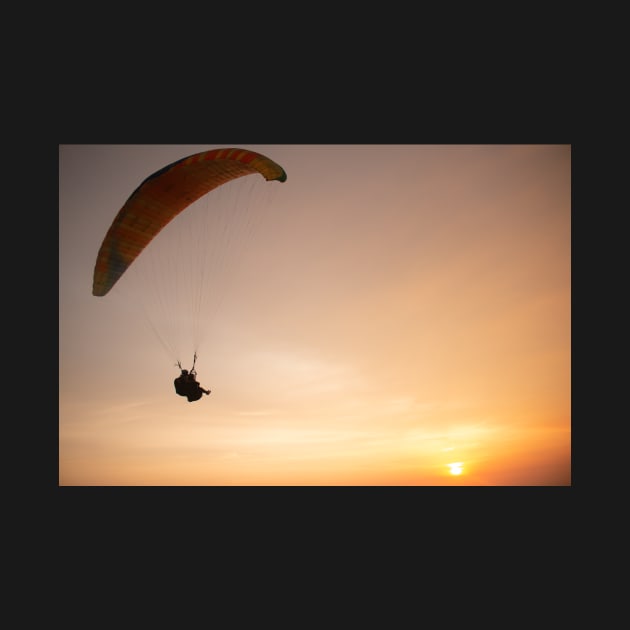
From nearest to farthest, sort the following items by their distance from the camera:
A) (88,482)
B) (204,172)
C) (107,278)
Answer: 1. (204,172)
2. (107,278)
3. (88,482)

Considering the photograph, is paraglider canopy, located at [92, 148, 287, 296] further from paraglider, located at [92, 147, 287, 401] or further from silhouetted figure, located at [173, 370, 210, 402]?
silhouetted figure, located at [173, 370, 210, 402]

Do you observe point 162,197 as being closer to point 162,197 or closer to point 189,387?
point 162,197

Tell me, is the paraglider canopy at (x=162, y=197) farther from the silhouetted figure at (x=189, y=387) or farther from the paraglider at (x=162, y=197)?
the silhouetted figure at (x=189, y=387)

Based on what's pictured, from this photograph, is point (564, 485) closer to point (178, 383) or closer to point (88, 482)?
point (178, 383)

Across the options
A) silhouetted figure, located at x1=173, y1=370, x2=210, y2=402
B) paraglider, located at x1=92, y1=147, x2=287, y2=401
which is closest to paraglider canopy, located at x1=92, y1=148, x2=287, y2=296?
paraglider, located at x1=92, y1=147, x2=287, y2=401

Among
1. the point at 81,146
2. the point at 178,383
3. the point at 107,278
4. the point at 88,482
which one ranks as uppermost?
the point at 81,146

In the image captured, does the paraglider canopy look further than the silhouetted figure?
No

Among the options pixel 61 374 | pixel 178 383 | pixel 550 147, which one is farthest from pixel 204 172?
pixel 550 147

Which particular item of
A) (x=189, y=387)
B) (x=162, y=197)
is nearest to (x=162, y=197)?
(x=162, y=197)
